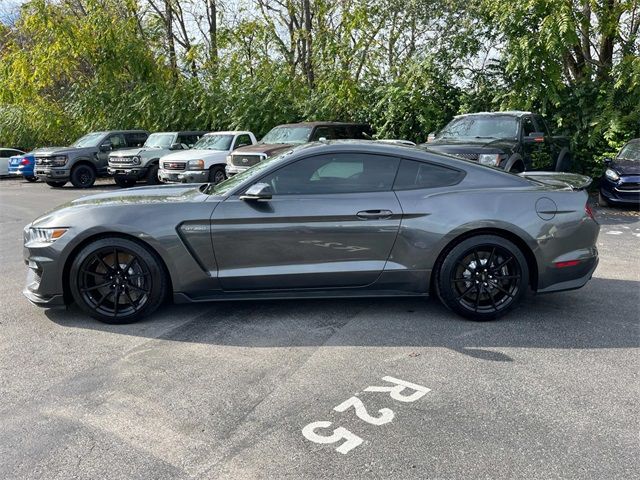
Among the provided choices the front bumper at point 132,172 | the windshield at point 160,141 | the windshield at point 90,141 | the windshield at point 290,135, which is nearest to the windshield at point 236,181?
the windshield at point 290,135

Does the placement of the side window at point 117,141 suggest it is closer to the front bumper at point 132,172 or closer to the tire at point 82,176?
the tire at point 82,176

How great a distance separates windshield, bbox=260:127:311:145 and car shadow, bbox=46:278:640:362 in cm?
927

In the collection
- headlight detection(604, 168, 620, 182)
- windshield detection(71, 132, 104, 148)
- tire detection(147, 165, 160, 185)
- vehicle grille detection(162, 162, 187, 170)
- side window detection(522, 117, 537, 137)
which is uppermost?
side window detection(522, 117, 537, 137)

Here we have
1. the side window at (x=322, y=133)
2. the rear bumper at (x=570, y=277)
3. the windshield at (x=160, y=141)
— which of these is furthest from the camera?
the windshield at (x=160, y=141)

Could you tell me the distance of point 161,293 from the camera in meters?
4.58

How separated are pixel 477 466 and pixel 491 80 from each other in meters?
14.1

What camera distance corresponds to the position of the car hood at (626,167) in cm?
1071

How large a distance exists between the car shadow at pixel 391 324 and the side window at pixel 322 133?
933 centimetres

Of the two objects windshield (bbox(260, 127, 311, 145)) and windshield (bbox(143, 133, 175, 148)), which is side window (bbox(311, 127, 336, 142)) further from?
windshield (bbox(143, 133, 175, 148))

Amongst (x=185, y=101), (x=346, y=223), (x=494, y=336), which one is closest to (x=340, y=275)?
(x=346, y=223)

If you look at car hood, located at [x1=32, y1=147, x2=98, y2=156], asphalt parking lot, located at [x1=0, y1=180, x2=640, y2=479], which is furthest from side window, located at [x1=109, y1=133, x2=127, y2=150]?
asphalt parking lot, located at [x1=0, y1=180, x2=640, y2=479]

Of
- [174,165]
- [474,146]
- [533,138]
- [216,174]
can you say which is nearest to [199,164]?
[216,174]

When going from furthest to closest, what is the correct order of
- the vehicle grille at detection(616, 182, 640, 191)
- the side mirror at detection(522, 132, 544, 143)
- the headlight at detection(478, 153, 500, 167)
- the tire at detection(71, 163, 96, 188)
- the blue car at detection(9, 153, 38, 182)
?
the blue car at detection(9, 153, 38, 182) < the tire at detection(71, 163, 96, 188) < the vehicle grille at detection(616, 182, 640, 191) < the side mirror at detection(522, 132, 544, 143) < the headlight at detection(478, 153, 500, 167)

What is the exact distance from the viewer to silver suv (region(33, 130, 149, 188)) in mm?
17781
